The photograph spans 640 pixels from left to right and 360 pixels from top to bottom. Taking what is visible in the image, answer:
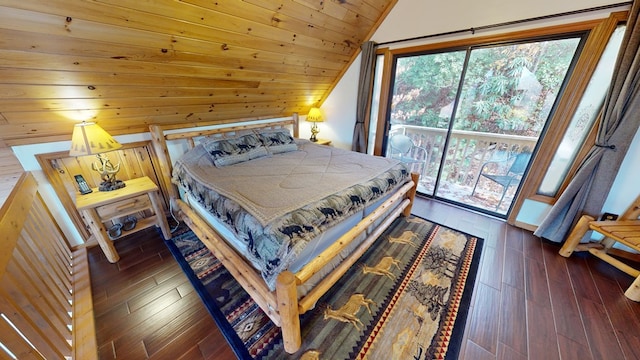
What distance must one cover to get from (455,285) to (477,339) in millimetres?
412

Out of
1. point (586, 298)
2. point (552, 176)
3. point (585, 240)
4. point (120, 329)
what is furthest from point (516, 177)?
point (120, 329)

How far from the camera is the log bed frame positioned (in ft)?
A: 3.58

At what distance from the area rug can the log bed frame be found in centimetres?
22

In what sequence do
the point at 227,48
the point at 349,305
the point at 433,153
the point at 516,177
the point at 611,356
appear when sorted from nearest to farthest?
the point at 611,356 < the point at 349,305 < the point at 227,48 < the point at 516,177 < the point at 433,153

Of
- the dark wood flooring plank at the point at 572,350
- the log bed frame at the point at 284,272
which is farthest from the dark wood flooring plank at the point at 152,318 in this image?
the dark wood flooring plank at the point at 572,350

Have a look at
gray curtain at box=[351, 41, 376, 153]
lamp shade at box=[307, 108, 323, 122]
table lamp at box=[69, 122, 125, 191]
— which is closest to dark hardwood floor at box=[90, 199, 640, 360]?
table lamp at box=[69, 122, 125, 191]

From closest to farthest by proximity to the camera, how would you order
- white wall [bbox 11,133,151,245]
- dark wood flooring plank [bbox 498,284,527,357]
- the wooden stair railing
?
1. the wooden stair railing
2. dark wood flooring plank [bbox 498,284,527,357]
3. white wall [bbox 11,133,151,245]

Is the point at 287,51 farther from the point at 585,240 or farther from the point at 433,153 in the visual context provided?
the point at 585,240

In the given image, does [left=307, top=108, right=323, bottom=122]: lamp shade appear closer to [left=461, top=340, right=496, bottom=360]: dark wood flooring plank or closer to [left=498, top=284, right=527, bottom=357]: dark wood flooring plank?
[left=498, top=284, right=527, bottom=357]: dark wood flooring plank

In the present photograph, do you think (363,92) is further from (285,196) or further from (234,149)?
(285,196)

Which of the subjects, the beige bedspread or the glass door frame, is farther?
the glass door frame

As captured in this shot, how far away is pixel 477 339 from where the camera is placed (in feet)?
4.33

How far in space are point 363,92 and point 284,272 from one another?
9.28 feet

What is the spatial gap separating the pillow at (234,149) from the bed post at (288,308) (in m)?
1.57
